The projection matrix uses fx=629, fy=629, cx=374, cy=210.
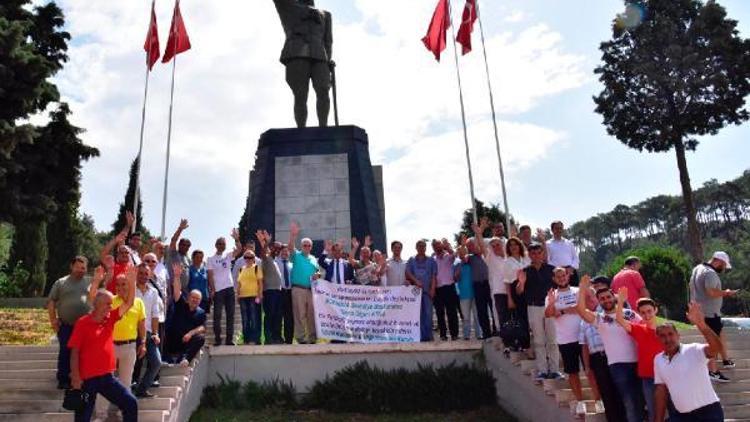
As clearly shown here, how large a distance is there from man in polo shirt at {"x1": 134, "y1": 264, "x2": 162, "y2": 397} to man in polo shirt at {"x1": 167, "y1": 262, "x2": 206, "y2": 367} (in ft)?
2.08

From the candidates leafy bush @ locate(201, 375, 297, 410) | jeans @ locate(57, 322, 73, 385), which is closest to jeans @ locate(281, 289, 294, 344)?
leafy bush @ locate(201, 375, 297, 410)

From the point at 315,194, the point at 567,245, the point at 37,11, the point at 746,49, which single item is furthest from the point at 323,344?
the point at 746,49

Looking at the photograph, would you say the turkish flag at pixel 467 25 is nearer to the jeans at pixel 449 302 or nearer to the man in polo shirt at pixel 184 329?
the jeans at pixel 449 302

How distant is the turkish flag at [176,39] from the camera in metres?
15.0

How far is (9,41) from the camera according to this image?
15383mm

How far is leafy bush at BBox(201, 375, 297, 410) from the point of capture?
8.25 m

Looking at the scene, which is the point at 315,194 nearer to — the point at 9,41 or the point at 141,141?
the point at 141,141

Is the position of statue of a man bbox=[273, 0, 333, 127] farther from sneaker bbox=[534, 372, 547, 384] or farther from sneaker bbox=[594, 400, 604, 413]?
sneaker bbox=[594, 400, 604, 413]

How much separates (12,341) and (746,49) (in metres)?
27.8

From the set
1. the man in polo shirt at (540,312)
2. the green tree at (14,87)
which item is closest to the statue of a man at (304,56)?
the green tree at (14,87)

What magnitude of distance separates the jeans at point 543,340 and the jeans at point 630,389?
1443mm

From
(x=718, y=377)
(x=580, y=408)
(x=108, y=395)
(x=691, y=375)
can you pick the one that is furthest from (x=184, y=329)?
(x=718, y=377)

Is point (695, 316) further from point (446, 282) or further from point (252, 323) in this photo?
point (252, 323)

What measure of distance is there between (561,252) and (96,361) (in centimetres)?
618
